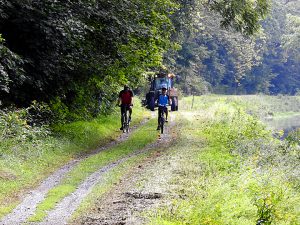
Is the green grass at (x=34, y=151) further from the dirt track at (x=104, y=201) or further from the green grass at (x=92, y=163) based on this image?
the green grass at (x=92, y=163)

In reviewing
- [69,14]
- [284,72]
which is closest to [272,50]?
[284,72]

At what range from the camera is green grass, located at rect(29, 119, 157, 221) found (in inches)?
487

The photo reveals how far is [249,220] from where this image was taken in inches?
444

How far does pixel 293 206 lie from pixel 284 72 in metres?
106

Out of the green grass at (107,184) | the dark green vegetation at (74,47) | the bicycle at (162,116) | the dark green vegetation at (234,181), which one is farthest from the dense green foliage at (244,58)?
the green grass at (107,184)

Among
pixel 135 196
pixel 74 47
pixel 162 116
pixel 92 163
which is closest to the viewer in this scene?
pixel 135 196

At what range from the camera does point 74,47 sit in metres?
20.8

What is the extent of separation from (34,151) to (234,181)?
6812mm

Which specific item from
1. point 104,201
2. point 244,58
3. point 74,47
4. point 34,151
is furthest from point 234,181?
point 244,58

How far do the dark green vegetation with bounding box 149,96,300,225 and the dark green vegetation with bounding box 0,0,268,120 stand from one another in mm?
4614

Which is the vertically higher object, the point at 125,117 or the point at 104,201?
the point at 125,117

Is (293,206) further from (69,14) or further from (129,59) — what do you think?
(129,59)

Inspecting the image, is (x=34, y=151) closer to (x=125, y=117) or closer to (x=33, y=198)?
(x=33, y=198)

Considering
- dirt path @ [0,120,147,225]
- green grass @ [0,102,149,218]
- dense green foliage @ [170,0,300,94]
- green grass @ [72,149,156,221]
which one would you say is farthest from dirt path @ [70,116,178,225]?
dense green foliage @ [170,0,300,94]
